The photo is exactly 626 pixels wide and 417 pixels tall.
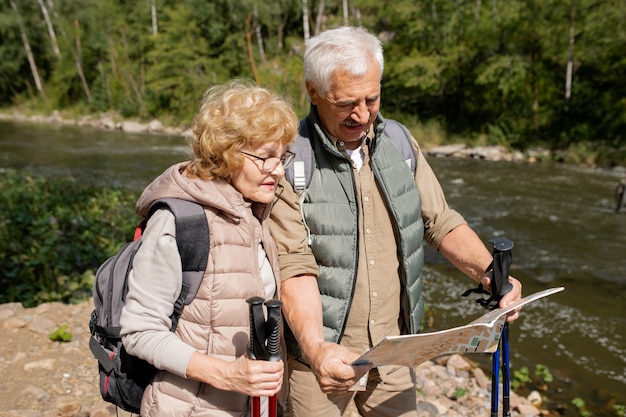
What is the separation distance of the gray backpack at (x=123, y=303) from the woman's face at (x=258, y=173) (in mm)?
185

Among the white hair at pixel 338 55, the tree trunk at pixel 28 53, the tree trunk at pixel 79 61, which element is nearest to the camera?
the white hair at pixel 338 55

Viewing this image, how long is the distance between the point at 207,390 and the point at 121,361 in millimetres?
276

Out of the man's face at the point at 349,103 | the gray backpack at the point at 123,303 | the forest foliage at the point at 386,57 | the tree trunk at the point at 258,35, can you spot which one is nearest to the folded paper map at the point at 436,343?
the gray backpack at the point at 123,303

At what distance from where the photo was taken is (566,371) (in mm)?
5352

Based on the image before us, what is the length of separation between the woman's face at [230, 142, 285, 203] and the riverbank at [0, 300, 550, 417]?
212cm

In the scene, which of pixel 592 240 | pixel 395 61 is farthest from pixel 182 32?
pixel 592 240

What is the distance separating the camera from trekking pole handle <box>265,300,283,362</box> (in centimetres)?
153

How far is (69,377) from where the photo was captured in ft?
12.0

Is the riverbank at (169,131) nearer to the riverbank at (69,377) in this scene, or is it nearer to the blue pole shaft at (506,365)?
the riverbank at (69,377)

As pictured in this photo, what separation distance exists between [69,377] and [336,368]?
2.61m

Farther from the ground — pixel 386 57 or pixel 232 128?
pixel 232 128

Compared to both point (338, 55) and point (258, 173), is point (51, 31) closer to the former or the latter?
point (338, 55)

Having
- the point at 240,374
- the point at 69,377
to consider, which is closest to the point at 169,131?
the point at 69,377

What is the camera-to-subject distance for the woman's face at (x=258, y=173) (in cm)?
178
